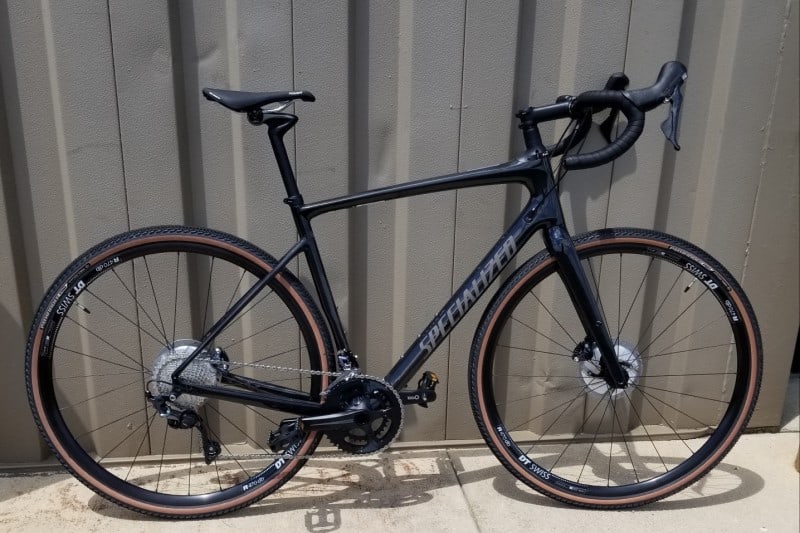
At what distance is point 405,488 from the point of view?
8.52ft

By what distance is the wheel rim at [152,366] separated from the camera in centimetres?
253

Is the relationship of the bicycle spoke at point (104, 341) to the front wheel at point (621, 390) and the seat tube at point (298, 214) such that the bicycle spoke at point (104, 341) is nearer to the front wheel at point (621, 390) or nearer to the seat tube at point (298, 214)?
the seat tube at point (298, 214)

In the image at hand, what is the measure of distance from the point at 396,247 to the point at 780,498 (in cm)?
175

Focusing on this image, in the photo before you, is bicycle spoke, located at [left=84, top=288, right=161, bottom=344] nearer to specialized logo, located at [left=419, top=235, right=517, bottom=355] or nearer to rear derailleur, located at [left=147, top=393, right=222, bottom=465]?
rear derailleur, located at [left=147, top=393, right=222, bottom=465]

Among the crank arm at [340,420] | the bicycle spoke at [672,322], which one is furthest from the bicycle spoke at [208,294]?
the bicycle spoke at [672,322]

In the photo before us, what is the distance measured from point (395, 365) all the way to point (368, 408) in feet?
0.60

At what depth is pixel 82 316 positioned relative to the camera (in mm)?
2559

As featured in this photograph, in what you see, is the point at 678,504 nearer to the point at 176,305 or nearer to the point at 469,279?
the point at 469,279

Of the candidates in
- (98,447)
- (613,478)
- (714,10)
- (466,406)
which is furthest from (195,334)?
(714,10)

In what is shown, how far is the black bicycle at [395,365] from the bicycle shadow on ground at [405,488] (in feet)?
0.41

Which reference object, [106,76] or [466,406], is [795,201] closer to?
[466,406]

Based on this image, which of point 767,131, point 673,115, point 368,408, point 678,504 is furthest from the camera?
point 767,131

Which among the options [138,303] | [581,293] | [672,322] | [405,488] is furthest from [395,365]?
[672,322]

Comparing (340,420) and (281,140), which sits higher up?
(281,140)
